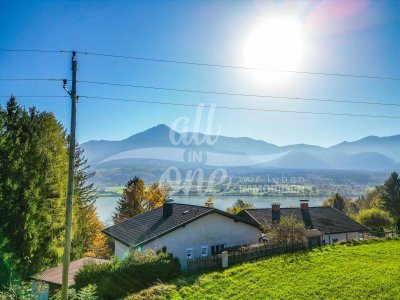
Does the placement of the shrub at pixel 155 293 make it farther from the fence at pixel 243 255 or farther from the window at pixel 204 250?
the window at pixel 204 250

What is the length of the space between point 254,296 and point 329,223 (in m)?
28.2

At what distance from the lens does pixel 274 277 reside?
2161 cm

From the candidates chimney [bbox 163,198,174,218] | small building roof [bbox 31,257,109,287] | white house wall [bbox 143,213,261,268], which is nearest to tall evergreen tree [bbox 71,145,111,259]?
small building roof [bbox 31,257,109,287]

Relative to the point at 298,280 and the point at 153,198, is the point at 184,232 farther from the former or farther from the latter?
the point at 153,198

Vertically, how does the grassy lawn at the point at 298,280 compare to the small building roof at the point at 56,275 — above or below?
above

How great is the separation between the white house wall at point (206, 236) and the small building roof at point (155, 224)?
55 cm

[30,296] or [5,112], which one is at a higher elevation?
[5,112]

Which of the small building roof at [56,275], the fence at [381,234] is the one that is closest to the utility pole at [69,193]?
the small building roof at [56,275]

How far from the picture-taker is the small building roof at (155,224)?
1062 inches

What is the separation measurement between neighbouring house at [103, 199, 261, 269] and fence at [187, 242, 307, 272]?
6.39 feet

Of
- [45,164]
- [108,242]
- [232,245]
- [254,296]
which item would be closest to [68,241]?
[254,296]

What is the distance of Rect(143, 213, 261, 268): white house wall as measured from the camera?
2672 centimetres

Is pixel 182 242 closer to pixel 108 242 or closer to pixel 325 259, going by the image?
pixel 325 259

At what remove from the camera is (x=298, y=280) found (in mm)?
20656
